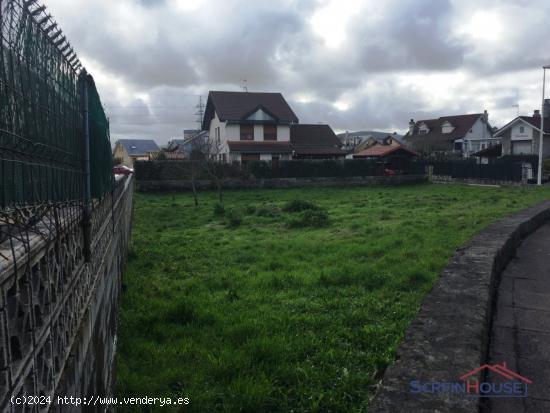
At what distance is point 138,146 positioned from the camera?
87.7m

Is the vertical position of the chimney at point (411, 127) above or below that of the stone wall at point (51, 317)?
above

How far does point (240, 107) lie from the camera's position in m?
40.1

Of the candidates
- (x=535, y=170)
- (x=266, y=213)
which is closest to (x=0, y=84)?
(x=266, y=213)

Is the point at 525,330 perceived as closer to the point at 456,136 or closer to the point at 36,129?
the point at 36,129

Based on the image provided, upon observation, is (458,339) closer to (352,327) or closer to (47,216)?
(352,327)

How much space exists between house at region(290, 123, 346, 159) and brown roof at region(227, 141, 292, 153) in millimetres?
1125

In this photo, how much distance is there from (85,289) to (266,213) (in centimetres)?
1341

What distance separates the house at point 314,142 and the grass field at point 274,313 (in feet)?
97.7

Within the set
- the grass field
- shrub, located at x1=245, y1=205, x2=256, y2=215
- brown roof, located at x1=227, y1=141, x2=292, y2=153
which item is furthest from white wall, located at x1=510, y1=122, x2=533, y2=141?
the grass field

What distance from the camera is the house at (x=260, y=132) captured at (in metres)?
38.3

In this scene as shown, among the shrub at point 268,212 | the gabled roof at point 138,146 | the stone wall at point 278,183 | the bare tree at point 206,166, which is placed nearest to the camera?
the shrub at point 268,212

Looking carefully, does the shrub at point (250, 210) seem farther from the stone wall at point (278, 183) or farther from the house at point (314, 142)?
the house at point (314, 142)

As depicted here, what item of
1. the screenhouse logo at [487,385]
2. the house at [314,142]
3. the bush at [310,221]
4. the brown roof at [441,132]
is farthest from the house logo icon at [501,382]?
the brown roof at [441,132]

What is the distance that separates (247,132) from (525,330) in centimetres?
3592
